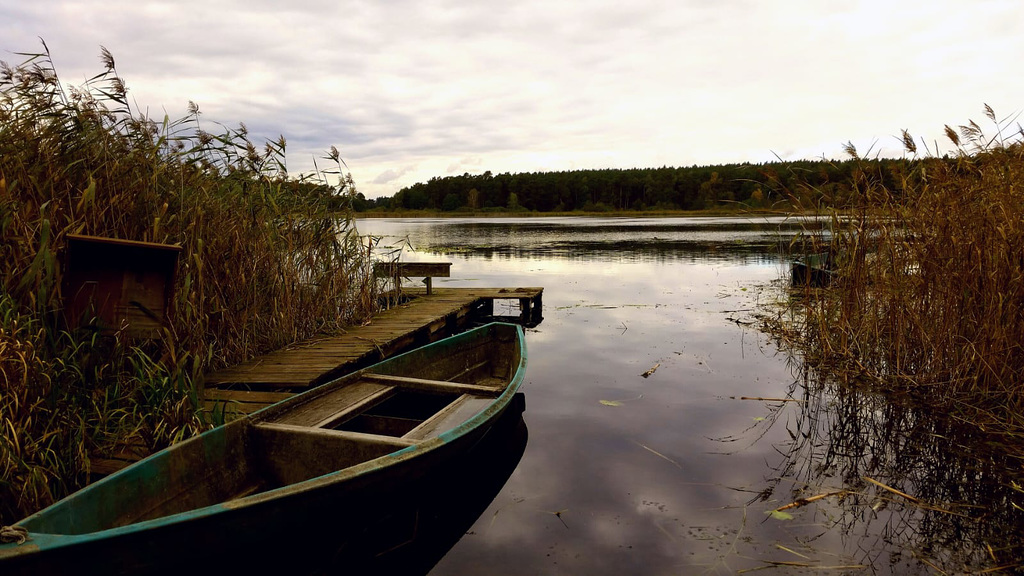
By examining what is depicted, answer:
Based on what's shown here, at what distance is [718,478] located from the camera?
4648 millimetres

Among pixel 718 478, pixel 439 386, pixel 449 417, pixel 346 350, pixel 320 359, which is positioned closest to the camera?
pixel 449 417

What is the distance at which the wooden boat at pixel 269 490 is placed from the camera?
2.39 meters

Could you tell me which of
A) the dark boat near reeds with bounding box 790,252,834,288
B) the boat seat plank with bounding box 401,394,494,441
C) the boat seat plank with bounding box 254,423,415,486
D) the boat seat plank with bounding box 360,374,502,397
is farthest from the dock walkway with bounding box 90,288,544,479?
the dark boat near reeds with bounding box 790,252,834,288

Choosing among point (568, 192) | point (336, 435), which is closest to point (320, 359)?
point (336, 435)

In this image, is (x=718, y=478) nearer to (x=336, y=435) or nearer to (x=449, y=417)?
(x=449, y=417)

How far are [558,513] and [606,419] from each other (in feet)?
6.62

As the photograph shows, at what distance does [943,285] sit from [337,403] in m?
5.39

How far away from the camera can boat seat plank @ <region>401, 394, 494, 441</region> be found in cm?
412

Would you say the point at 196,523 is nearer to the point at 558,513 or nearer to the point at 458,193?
the point at 558,513

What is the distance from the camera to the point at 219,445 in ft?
11.8

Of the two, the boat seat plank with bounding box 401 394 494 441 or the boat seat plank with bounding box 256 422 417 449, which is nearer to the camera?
the boat seat plank with bounding box 256 422 417 449

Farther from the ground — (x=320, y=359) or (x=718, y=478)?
(x=320, y=359)

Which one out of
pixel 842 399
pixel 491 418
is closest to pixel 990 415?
pixel 842 399

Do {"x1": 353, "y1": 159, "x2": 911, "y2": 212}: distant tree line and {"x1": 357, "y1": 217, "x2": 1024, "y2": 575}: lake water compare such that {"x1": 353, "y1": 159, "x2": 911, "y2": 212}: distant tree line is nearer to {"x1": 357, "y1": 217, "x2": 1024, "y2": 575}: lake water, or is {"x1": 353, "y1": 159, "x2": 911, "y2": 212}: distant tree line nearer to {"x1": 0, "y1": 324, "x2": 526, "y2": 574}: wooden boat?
{"x1": 357, "y1": 217, "x2": 1024, "y2": 575}: lake water
